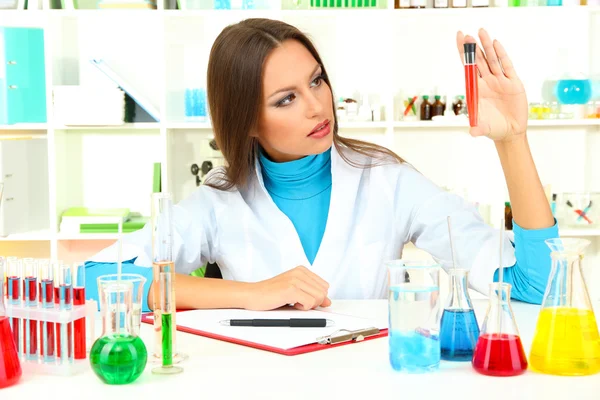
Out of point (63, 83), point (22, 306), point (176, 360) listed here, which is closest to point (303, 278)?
point (176, 360)

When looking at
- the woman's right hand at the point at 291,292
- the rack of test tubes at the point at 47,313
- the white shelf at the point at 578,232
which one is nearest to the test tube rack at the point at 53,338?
the rack of test tubes at the point at 47,313

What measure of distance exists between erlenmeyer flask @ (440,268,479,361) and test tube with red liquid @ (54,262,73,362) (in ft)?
1.76

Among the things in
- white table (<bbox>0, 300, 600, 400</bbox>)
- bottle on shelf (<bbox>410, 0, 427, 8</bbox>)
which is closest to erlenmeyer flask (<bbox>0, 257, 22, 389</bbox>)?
white table (<bbox>0, 300, 600, 400</bbox>)

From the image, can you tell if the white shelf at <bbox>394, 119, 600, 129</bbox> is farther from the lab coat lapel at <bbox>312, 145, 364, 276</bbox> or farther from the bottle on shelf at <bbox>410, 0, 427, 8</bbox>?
the lab coat lapel at <bbox>312, 145, 364, 276</bbox>

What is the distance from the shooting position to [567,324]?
3.49 feet

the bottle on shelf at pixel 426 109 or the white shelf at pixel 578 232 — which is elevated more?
the bottle on shelf at pixel 426 109

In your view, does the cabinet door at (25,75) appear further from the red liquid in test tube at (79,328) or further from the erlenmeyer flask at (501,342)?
the erlenmeyer flask at (501,342)

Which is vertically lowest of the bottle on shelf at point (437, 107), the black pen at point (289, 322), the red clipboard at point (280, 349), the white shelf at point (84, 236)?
the white shelf at point (84, 236)

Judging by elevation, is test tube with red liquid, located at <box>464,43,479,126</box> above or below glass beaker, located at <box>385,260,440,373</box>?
above

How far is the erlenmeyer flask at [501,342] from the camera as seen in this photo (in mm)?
1072

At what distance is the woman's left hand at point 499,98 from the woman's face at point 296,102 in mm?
448

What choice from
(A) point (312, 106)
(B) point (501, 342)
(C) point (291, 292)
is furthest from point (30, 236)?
(B) point (501, 342)

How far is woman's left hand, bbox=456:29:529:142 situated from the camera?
148 cm

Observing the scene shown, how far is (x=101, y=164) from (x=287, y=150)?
2.14 metres
